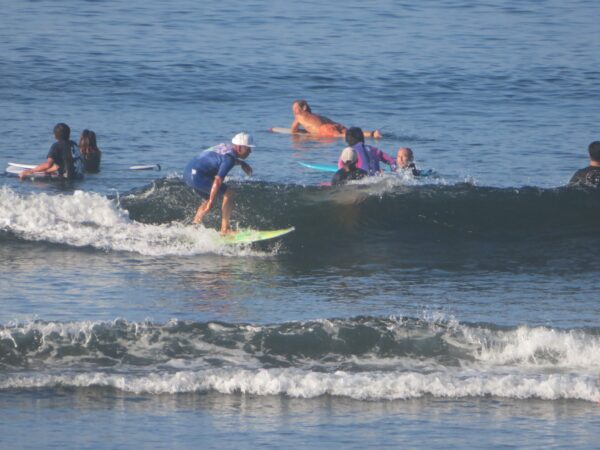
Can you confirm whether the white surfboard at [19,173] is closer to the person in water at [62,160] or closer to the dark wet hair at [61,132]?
the person in water at [62,160]

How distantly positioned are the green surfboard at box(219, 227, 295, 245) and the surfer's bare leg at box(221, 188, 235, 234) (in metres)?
0.11

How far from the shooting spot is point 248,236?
55.2 feet

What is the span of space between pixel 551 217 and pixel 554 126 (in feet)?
25.9

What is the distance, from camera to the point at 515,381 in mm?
11625

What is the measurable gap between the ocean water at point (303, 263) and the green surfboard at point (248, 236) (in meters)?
0.15

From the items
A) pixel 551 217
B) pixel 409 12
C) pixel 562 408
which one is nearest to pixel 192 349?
pixel 562 408

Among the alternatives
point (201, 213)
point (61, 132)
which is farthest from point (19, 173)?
point (201, 213)

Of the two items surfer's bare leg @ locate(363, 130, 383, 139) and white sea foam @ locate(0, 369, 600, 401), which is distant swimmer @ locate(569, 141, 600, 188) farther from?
surfer's bare leg @ locate(363, 130, 383, 139)

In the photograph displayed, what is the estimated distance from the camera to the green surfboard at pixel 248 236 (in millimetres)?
16688

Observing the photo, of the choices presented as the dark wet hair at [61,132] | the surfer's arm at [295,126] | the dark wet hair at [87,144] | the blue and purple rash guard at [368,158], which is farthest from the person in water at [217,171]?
the surfer's arm at [295,126]

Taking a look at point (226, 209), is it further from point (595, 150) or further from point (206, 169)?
point (595, 150)

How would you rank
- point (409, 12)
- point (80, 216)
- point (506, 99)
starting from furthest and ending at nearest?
1. point (409, 12)
2. point (506, 99)
3. point (80, 216)

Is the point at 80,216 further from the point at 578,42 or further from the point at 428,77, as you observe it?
the point at 578,42

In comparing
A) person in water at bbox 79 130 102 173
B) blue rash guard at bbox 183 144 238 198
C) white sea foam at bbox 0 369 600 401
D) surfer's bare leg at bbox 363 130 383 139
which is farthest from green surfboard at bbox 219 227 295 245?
surfer's bare leg at bbox 363 130 383 139
